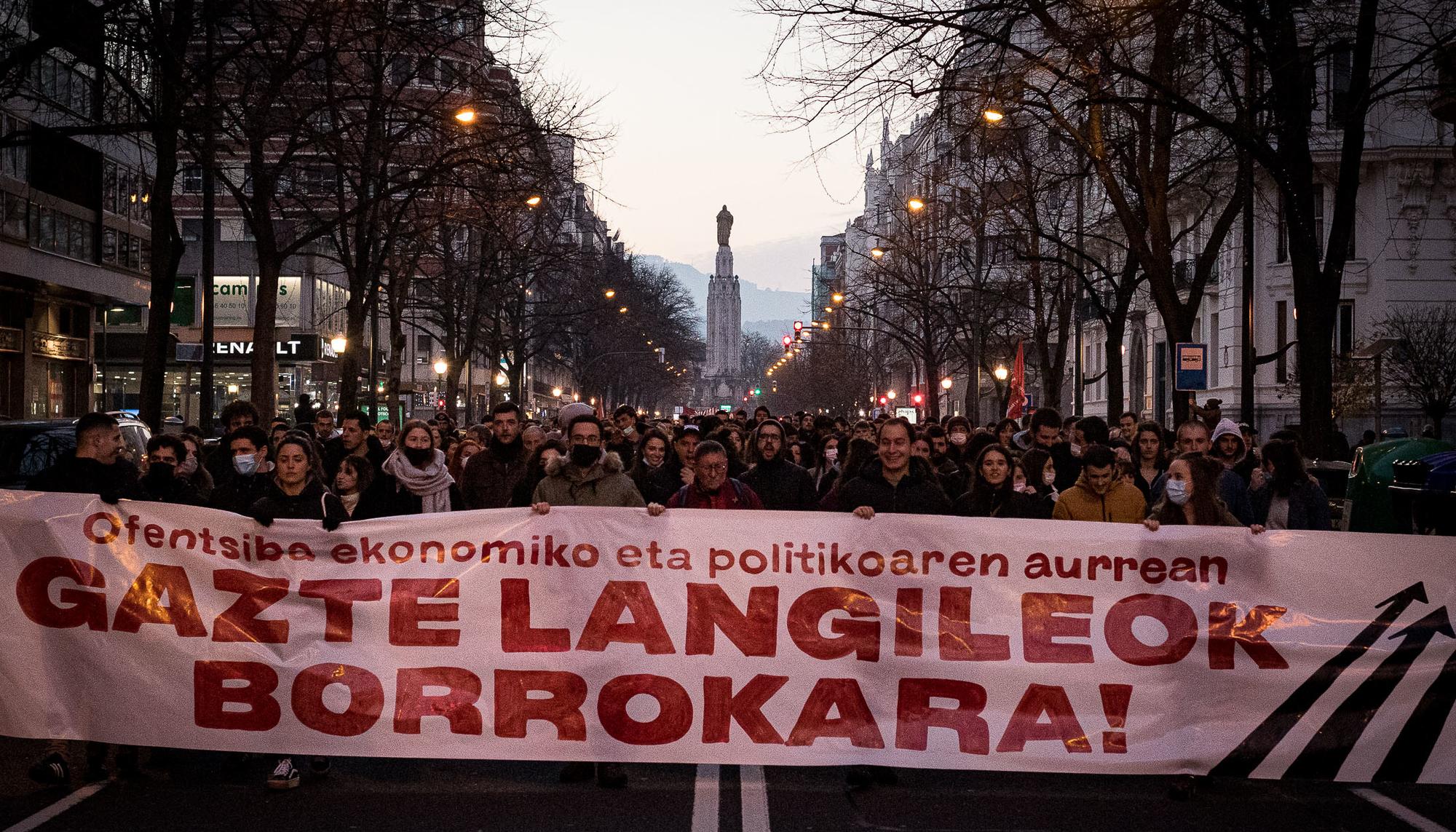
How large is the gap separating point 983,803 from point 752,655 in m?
1.22

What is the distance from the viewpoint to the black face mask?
27.0 feet

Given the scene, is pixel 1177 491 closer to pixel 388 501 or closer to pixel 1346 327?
pixel 388 501

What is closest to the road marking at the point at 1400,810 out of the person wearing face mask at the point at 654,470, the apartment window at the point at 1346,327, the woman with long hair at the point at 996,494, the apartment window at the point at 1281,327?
the woman with long hair at the point at 996,494

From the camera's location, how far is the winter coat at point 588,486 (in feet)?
26.9

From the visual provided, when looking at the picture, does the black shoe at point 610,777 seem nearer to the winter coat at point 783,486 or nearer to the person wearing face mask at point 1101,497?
the winter coat at point 783,486

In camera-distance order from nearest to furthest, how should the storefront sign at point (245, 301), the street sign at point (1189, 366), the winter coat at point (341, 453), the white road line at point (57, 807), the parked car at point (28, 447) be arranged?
the white road line at point (57, 807) → the parked car at point (28, 447) → the winter coat at point (341, 453) → the street sign at point (1189, 366) → the storefront sign at point (245, 301)

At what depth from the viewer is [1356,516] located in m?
14.4

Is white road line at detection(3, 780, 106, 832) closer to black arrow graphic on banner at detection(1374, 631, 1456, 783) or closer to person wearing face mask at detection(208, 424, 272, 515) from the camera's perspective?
person wearing face mask at detection(208, 424, 272, 515)

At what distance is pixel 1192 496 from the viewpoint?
26.1 feet

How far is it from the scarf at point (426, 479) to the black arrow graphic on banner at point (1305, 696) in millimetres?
4598

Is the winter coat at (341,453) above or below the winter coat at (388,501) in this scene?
above

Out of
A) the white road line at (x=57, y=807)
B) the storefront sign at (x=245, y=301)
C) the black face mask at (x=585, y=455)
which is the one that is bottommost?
the white road line at (x=57, y=807)

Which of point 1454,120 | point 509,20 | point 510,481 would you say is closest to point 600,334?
point 509,20

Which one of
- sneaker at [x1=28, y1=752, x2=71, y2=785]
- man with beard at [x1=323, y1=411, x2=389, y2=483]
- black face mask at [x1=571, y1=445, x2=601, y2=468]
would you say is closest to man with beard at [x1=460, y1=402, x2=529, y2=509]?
man with beard at [x1=323, y1=411, x2=389, y2=483]
